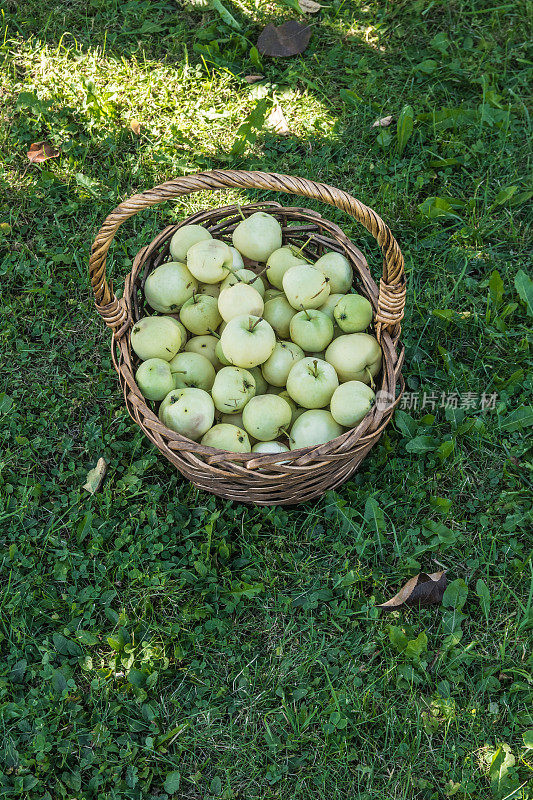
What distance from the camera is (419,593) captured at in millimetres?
2258

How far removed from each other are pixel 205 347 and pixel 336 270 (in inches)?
23.1

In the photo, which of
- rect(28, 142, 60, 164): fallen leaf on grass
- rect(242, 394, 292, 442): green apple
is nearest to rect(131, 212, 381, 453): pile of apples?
rect(242, 394, 292, 442): green apple

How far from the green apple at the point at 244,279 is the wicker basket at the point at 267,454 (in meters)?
0.35

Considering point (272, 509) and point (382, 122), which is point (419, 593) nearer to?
point (272, 509)

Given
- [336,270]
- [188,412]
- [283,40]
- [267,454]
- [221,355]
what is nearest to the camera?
[267,454]

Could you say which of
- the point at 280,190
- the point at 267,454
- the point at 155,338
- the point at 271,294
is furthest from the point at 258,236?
the point at 267,454

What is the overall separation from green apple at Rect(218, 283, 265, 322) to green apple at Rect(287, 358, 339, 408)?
0.84 feet

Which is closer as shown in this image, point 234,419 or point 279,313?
point 234,419

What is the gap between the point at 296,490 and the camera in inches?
89.1

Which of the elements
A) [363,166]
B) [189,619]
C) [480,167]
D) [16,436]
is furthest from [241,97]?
[189,619]

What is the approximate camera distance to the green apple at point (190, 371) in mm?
2432

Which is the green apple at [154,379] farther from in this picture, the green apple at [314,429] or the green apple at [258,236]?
the green apple at [258,236]

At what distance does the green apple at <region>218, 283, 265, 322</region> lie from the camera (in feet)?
7.75

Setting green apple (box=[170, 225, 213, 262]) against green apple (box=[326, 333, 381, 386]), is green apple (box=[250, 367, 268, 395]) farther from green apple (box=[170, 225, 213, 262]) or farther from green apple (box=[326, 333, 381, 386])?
green apple (box=[170, 225, 213, 262])
